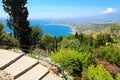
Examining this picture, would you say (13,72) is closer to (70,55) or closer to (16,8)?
(70,55)

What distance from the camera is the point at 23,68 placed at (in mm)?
13586

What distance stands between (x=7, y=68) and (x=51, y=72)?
110 inches

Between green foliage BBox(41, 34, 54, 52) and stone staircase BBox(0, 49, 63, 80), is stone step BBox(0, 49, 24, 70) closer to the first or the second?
stone staircase BBox(0, 49, 63, 80)

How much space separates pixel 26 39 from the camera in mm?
30875

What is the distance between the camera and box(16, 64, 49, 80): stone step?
12.8 metres

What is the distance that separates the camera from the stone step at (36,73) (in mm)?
12836

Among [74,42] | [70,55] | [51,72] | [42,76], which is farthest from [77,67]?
[74,42]

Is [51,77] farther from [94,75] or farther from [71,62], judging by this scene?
[94,75]

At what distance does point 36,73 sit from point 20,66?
3.40 ft

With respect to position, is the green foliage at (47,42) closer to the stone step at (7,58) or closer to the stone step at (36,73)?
the stone step at (7,58)

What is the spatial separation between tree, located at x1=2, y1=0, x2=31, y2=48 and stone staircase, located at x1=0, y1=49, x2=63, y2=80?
14419mm

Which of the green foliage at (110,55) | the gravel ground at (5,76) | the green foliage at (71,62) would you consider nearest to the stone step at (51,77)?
the gravel ground at (5,76)

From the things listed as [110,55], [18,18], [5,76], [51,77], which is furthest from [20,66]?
[110,55]

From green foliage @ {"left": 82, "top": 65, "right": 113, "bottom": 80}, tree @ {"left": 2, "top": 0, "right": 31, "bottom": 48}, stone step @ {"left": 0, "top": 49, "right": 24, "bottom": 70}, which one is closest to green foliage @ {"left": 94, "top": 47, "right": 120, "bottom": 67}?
tree @ {"left": 2, "top": 0, "right": 31, "bottom": 48}
